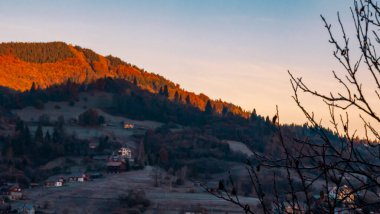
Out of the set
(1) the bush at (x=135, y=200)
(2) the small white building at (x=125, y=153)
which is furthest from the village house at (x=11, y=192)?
(2) the small white building at (x=125, y=153)

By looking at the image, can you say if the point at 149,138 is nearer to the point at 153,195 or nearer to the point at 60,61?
the point at 153,195

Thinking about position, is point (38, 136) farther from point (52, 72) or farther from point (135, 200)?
point (52, 72)

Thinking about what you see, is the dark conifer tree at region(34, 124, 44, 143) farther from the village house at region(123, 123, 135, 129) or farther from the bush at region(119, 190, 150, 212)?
the bush at region(119, 190, 150, 212)

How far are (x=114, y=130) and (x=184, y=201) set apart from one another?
56284mm

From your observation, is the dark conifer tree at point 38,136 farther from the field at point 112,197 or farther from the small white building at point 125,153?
the field at point 112,197

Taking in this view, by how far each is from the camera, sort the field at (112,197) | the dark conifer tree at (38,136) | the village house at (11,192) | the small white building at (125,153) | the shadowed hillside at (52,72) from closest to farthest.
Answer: the field at (112,197) < the village house at (11,192) < the small white building at (125,153) < the dark conifer tree at (38,136) < the shadowed hillside at (52,72)

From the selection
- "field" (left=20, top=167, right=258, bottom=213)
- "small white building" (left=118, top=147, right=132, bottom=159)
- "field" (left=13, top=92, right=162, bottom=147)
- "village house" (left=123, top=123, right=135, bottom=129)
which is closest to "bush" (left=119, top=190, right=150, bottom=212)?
"field" (left=20, top=167, right=258, bottom=213)

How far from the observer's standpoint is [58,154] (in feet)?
300

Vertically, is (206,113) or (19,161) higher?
(206,113)

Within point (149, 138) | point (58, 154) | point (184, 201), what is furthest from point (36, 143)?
point (184, 201)

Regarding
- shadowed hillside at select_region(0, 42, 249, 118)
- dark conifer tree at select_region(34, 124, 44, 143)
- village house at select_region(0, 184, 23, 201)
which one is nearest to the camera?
village house at select_region(0, 184, 23, 201)

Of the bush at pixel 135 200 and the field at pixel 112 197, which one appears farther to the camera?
the bush at pixel 135 200

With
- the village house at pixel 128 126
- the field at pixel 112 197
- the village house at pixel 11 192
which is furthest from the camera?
the village house at pixel 128 126

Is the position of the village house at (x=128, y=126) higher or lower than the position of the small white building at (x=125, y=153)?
higher
